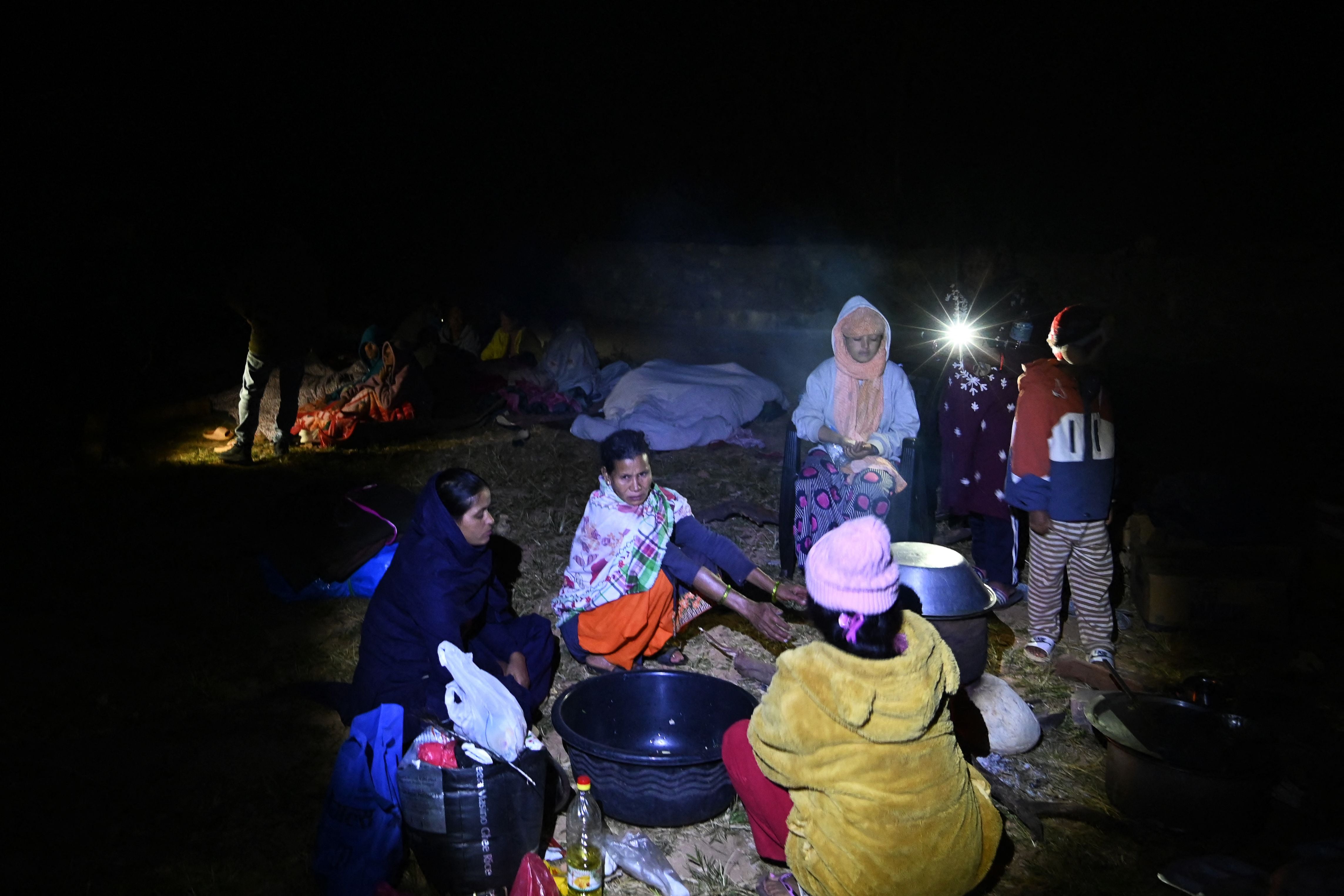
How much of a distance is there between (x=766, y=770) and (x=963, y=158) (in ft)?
37.5

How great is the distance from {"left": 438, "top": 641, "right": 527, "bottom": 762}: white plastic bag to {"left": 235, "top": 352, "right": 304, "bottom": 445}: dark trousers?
18.7ft

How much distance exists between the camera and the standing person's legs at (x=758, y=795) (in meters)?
2.50

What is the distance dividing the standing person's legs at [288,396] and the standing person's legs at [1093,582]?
650cm

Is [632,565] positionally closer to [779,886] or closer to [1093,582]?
[779,886]

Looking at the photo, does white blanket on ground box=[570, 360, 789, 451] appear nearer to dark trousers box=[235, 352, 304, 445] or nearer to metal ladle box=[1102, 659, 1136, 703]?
dark trousers box=[235, 352, 304, 445]

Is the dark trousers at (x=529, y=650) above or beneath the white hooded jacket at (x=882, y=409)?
beneath

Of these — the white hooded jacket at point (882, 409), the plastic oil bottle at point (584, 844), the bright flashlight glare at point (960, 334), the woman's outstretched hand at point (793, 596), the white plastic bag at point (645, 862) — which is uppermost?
the bright flashlight glare at point (960, 334)

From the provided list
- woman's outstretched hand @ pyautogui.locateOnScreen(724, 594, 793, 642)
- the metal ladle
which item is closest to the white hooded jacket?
woman's outstretched hand @ pyautogui.locateOnScreen(724, 594, 793, 642)

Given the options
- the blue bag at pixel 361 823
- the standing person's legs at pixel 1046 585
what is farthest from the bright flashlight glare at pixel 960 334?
the blue bag at pixel 361 823

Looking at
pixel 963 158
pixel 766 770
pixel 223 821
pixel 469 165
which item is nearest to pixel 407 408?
pixel 223 821

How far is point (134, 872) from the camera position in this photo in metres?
2.88

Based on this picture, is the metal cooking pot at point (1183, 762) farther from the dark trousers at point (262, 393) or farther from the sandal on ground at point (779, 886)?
the dark trousers at point (262, 393)

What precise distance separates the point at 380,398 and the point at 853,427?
213 inches

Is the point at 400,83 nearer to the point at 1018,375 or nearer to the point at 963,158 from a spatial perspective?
the point at 963,158
